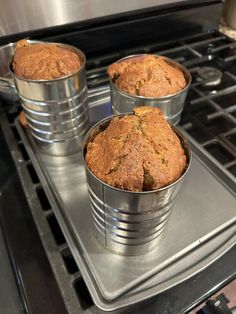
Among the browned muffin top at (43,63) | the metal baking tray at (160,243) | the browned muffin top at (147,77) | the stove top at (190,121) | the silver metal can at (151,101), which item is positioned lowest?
the metal baking tray at (160,243)

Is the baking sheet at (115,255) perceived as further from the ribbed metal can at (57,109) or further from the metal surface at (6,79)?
the metal surface at (6,79)

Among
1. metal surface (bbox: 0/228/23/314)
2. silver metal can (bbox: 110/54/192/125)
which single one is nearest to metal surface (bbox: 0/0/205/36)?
silver metal can (bbox: 110/54/192/125)

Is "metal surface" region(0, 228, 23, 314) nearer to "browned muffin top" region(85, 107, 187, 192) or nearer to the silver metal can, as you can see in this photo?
"browned muffin top" region(85, 107, 187, 192)

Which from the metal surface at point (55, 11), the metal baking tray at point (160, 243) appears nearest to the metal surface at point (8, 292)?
the metal baking tray at point (160, 243)

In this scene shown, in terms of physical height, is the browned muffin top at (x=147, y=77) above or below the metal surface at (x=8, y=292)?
above

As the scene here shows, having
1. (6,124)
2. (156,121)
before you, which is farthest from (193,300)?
(6,124)

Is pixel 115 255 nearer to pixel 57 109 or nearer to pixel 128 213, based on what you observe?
pixel 128 213

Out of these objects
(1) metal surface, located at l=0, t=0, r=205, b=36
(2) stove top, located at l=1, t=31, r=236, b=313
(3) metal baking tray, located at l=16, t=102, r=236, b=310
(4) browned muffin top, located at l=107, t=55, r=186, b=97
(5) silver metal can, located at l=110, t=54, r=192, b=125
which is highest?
(1) metal surface, located at l=0, t=0, r=205, b=36
